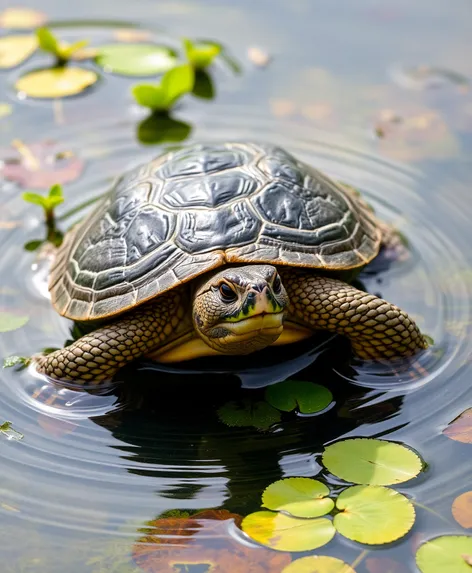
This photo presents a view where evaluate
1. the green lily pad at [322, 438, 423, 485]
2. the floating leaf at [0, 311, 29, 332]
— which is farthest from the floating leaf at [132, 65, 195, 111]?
the green lily pad at [322, 438, 423, 485]

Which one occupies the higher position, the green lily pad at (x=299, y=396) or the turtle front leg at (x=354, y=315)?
the turtle front leg at (x=354, y=315)

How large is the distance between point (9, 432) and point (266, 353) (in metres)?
1.56

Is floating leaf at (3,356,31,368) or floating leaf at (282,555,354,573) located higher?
floating leaf at (282,555,354,573)

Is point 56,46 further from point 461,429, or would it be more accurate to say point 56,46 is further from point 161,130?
point 461,429

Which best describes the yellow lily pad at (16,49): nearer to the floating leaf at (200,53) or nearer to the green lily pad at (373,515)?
the floating leaf at (200,53)

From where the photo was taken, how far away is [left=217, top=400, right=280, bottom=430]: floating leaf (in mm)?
4570

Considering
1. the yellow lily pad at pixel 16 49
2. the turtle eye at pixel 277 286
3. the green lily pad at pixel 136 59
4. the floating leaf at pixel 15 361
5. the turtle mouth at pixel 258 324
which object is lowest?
the floating leaf at pixel 15 361

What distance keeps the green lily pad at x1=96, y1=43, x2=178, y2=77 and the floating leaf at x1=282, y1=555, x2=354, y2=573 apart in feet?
17.5

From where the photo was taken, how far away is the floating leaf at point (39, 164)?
6.70 meters

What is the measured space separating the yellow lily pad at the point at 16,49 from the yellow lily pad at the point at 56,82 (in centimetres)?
29

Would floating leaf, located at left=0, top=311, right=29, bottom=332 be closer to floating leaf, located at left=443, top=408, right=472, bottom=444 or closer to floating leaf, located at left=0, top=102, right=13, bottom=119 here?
floating leaf, located at left=0, top=102, right=13, bottom=119

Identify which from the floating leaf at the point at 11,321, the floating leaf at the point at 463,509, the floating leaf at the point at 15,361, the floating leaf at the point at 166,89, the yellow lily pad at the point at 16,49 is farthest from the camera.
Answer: the yellow lily pad at the point at 16,49

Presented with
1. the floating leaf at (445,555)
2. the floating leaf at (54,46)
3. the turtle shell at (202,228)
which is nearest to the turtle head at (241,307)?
the turtle shell at (202,228)

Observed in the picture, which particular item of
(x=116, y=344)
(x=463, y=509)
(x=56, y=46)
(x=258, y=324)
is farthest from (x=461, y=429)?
(x=56, y=46)
